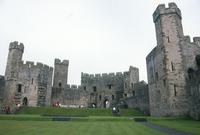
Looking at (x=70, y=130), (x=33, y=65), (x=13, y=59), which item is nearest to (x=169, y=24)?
(x=70, y=130)

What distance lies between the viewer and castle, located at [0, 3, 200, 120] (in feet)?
73.8

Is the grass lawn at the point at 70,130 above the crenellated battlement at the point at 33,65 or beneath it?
beneath

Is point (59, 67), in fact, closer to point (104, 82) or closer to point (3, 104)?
point (104, 82)

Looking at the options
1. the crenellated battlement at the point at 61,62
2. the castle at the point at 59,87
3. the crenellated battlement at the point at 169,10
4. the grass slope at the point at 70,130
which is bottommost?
the grass slope at the point at 70,130

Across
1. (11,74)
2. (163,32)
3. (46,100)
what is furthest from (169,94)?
(11,74)

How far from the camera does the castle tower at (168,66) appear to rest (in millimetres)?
22328

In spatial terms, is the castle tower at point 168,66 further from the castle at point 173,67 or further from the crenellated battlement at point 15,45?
the crenellated battlement at point 15,45

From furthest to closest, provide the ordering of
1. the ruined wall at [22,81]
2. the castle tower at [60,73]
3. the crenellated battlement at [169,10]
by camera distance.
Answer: the castle tower at [60,73], the ruined wall at [22,81], the crenellated battlement at [169,10]

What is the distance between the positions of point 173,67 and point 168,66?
1.85ft

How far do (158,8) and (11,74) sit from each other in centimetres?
2498

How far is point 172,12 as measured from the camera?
2475 cm

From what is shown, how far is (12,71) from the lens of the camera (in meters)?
33.2

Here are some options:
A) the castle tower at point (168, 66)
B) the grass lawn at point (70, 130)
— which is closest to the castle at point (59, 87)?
the castle tower at point (168, 66)

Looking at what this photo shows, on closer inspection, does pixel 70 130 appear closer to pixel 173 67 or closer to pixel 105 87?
pixel 173 67
